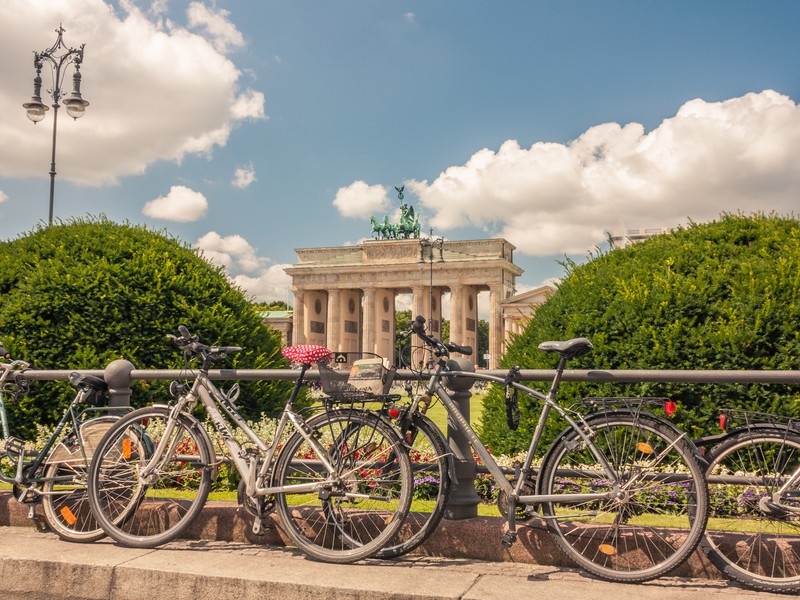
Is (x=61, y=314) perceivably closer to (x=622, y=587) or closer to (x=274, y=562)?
(x=274, y=562)

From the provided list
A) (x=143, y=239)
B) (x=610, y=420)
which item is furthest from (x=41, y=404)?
(x=610, y=420)

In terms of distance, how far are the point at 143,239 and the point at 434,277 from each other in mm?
81194

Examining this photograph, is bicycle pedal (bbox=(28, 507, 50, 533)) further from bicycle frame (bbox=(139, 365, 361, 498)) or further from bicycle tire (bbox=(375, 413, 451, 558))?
bicycle tire (bbox=(375, 413, 451, 558))

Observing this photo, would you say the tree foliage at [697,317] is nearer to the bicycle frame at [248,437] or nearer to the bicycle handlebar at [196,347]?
the bicycle frame at [248,437]

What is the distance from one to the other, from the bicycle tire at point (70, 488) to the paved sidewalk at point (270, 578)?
1.08ft

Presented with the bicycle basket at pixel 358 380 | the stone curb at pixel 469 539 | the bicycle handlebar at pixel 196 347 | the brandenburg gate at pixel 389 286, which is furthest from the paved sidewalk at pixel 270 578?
the brandenburg gate at pixel 389 286

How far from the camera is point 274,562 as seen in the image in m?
4.84

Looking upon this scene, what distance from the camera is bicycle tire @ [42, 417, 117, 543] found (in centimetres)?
559

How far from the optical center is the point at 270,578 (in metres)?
4.46

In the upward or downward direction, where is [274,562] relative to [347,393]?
downward

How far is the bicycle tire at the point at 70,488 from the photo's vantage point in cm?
559

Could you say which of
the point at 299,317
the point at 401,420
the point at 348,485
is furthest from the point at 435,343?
the point at 299,317

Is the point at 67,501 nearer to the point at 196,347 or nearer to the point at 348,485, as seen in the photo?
the point at 196,347

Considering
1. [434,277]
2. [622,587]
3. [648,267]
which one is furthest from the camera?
[434,277]
